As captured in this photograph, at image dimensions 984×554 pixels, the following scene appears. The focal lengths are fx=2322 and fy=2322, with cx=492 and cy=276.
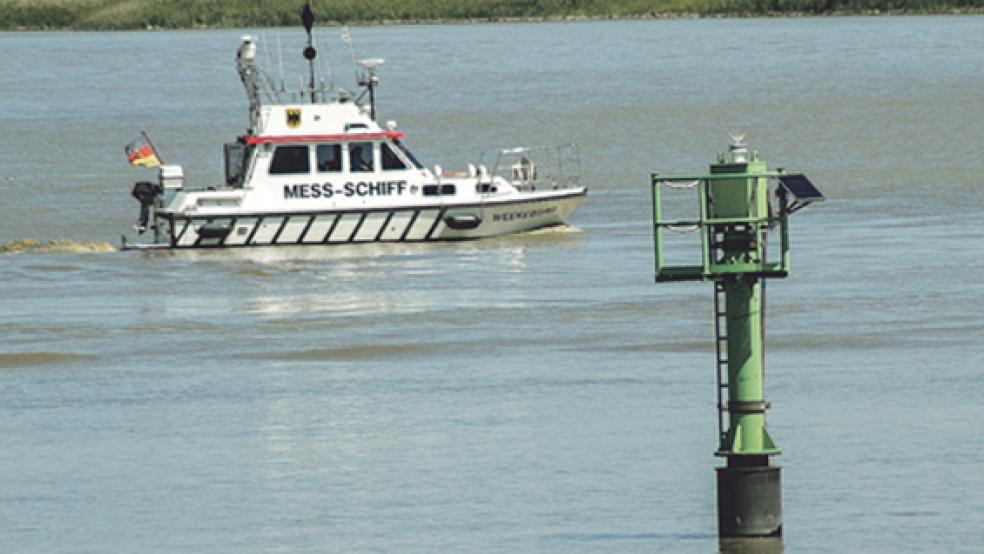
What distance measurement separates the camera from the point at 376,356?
2369 cm

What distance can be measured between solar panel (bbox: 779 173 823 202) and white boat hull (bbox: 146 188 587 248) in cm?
1736

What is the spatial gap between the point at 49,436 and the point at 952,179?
79.9ft

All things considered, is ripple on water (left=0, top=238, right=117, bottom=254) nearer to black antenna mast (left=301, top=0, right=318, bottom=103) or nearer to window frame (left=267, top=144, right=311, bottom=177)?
window frame (left=267, top=144, right=311, bottom=177)

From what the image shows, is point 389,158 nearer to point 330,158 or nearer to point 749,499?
point 330,158

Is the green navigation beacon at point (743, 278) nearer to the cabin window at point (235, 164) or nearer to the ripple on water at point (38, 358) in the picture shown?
the ripple on water at point (38, 358)

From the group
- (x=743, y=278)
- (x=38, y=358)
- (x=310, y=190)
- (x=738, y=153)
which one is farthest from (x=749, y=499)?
(x=310, y=190)

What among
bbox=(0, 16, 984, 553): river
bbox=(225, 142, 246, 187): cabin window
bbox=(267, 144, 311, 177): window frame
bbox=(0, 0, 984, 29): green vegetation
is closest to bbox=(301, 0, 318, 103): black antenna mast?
bbox=(267, 144, 311, 177): window frame

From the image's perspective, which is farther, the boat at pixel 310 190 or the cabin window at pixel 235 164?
the cabin window at pixel 235 164

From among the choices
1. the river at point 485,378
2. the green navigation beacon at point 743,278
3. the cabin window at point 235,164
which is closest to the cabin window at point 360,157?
the river at point 485,378

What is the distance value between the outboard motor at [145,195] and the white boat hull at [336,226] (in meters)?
0.36

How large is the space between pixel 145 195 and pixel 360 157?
3128 millimetres

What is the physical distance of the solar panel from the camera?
47.6ft

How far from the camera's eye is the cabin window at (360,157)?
1251 inches

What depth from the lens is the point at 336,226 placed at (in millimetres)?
31750
